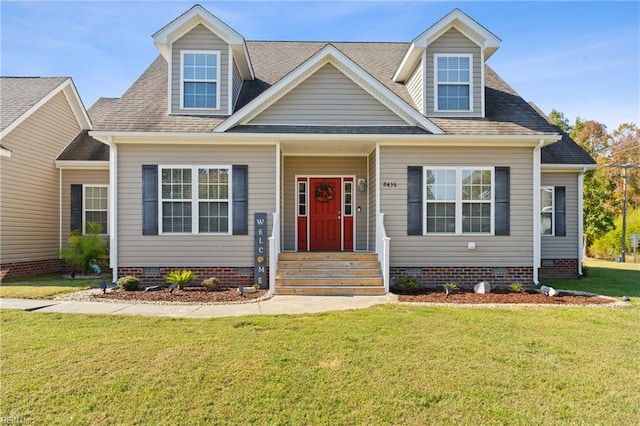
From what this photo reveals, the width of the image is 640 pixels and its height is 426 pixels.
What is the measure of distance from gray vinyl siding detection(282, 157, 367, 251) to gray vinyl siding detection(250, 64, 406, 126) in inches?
74.8

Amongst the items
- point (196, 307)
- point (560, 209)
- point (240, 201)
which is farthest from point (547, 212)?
point (196, 307)

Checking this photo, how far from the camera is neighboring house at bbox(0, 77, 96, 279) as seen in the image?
1061 centimetres

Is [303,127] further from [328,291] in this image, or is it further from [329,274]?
[328,291]

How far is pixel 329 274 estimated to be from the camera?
9320mm

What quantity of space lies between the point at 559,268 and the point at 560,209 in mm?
1809

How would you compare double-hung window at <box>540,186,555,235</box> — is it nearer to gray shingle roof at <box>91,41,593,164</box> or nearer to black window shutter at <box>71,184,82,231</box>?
gray shingle roof at <box>91,41,593,164</box>

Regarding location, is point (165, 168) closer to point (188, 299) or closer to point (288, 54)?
point (188, 299)

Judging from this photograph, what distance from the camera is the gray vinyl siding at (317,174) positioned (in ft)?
37.9

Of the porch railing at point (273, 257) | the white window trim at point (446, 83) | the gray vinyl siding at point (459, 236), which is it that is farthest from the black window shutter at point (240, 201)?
the white window trim at point (446, 83)

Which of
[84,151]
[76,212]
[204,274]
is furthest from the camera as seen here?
[84,151]

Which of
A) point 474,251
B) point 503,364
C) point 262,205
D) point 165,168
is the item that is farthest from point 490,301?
point 165,168

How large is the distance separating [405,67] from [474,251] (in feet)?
17.4

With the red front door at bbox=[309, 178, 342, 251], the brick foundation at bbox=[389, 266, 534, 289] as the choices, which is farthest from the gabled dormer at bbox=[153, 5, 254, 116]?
the brick foundation at bbox=[389, 266, 534, 289]

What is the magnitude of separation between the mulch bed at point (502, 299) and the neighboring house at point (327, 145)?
1.06 m
